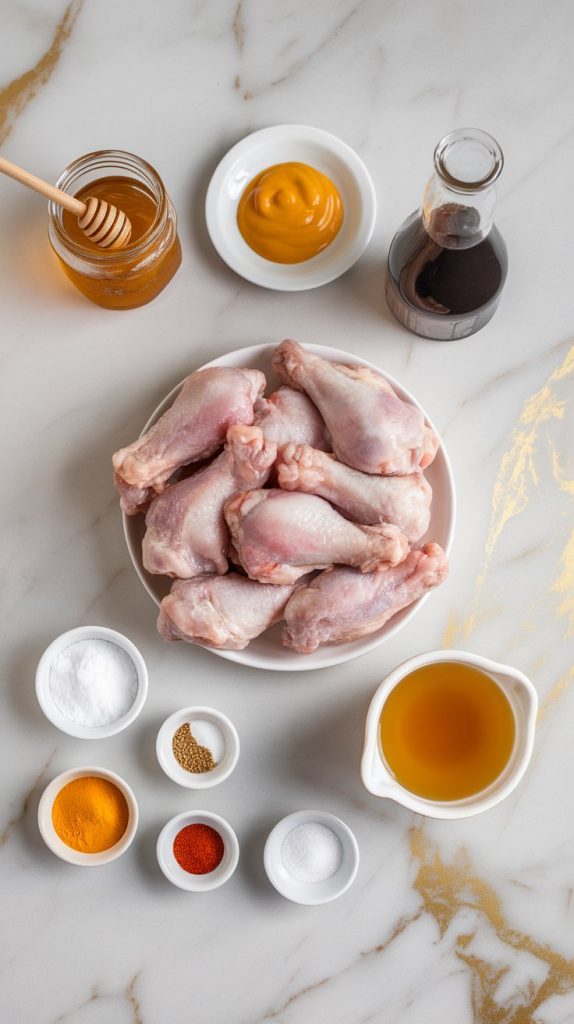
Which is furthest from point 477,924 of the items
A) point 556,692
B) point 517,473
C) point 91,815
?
point 517,473

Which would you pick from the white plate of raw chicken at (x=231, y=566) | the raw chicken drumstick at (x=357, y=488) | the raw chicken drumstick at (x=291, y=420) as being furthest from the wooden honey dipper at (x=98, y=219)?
the raw chicken drumstick at (x=357, y=488)

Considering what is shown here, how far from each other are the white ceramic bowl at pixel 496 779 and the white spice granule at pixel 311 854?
0.19m

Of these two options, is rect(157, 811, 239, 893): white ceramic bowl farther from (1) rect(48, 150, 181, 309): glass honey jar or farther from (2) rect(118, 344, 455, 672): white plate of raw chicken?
(1) rect(48, 150, 181, 309): glass honey jar

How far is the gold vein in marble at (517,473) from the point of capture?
1.91m

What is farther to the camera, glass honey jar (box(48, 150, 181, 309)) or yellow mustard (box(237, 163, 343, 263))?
yellow mustard (box(237, 163, 343, 263))

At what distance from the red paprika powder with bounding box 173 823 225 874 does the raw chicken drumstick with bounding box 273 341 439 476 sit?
707 millimetres

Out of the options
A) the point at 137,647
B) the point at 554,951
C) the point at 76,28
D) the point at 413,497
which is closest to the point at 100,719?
the point at 137,647

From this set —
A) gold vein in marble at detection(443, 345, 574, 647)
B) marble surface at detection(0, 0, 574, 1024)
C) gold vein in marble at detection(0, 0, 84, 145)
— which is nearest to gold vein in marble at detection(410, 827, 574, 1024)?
marble surface at detection(0, 0, 574, 1024)

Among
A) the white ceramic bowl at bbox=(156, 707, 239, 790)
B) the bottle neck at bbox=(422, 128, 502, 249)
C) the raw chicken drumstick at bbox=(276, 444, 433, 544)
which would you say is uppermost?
the bottle neck at bbox=(422, 128, 502, 249)

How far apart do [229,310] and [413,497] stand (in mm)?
546

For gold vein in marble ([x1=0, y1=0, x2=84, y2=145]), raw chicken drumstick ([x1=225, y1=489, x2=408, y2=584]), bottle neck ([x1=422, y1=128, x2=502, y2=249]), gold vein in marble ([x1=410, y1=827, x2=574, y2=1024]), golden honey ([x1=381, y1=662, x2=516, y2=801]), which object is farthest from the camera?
gold vein in marble ([x1=0, y1=0, x2=84, y2=145])

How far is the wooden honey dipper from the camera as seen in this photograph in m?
1.76

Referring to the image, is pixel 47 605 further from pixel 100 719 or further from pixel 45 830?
pixel 45 830

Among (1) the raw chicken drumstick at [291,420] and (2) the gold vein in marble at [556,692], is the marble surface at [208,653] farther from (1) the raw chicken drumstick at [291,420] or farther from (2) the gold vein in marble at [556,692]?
(1) the raw chicken drumstick at [291,420]
